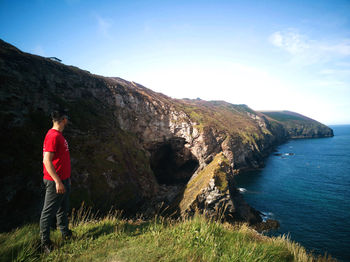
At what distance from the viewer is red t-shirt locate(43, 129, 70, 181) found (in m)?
4.76

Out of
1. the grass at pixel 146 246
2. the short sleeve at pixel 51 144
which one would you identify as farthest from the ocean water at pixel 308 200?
the short sleeve at pixel 51 144

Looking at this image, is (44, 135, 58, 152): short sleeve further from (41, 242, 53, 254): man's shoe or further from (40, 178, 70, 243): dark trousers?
(41, 242, 53, 254): man's shoe

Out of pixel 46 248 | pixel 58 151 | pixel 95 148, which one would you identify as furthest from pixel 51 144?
pixel 95 148

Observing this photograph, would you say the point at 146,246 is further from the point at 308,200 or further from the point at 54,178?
the point at 308,200

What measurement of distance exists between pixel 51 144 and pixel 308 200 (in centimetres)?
5546

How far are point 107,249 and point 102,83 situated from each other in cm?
4839

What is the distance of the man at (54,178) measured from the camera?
15.3ft

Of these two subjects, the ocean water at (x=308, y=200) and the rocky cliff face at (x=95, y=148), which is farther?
the ocean water at (x=308, y=200)

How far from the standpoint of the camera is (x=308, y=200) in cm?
4022

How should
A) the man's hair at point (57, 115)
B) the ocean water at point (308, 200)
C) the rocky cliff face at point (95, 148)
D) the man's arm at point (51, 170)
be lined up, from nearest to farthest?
the man's arm at point (51, 170)
the man's hair at point (57, 115)
the rocky cliff face at point (95, 148)
the ocean water at point (308, 200)

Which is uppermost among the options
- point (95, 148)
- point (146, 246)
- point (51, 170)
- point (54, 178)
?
point (51, 170)

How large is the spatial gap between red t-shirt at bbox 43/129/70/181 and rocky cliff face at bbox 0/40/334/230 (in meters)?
5.28

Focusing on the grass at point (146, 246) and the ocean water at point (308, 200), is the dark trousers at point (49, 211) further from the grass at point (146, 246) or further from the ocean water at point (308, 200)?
the ocean water at point (308, 200)

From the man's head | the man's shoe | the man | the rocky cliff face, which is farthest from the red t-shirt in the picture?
the rocky cliff face
